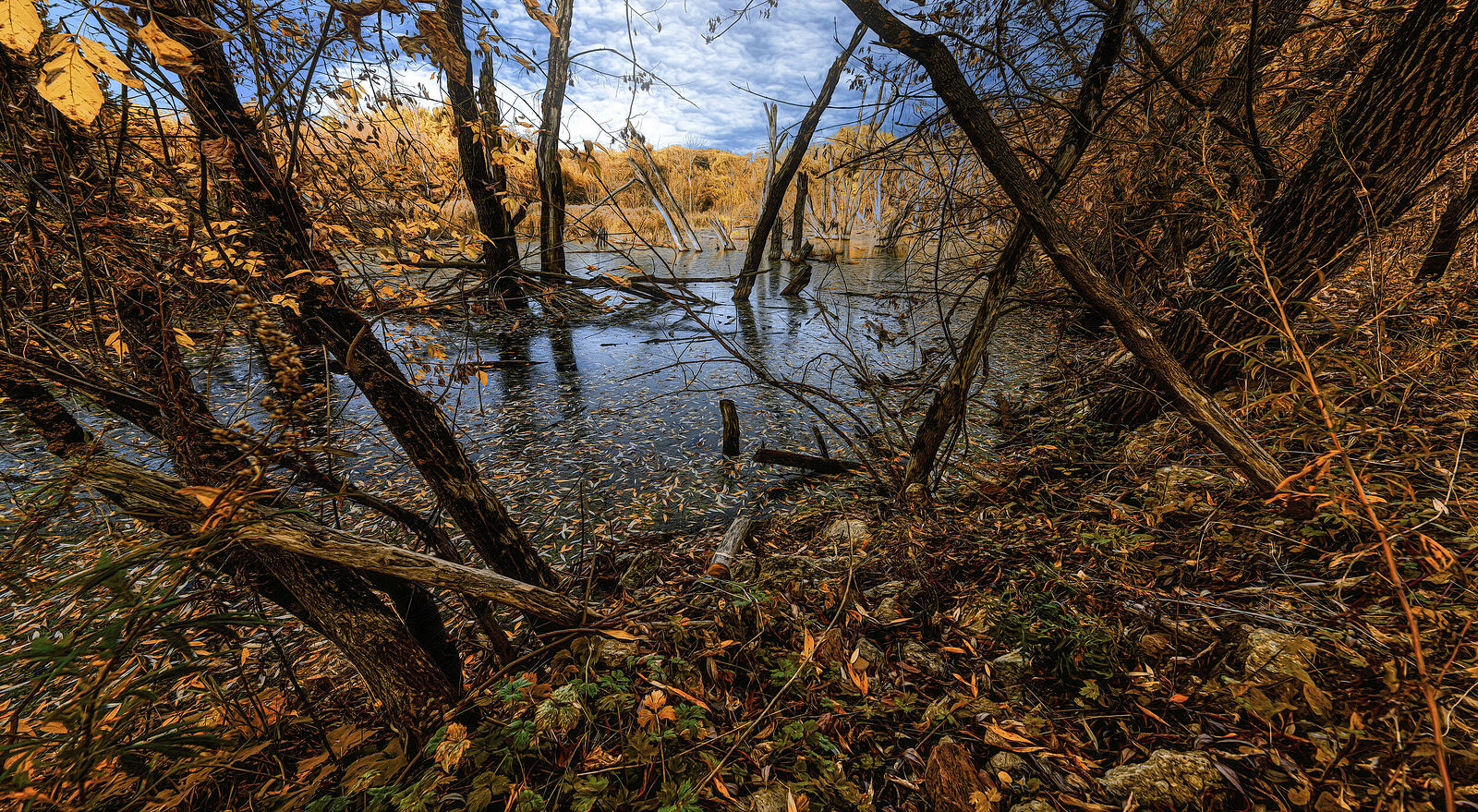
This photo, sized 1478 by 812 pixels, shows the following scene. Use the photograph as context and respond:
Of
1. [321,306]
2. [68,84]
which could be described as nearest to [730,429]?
[321,306]

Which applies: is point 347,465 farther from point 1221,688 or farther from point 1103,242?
point 1103,242

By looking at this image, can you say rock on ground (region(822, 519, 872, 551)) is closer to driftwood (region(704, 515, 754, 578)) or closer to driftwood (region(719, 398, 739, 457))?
driftwood (region(704, 515, 754, 578))

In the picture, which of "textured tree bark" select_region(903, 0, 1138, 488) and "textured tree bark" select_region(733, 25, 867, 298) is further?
"textured tree bark" select_region(733, 25, 867, 298)

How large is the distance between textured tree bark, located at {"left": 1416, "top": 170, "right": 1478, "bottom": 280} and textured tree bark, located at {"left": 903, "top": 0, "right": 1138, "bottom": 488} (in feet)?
7.61

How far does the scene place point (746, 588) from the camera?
258 cm

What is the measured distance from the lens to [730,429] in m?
5.22

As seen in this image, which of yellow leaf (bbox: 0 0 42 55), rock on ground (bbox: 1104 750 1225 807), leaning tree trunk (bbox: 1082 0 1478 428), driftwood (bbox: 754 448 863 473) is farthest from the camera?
driftwood (bbox: 754 448 863 473)

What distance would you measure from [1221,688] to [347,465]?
683 centimetres

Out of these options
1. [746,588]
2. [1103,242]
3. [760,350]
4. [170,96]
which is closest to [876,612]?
[746,588]

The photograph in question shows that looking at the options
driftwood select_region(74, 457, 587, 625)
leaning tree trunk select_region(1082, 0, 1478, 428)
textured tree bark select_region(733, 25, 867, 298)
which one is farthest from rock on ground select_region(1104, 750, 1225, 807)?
textured tree bark select_region(733, 25, 867, 298)

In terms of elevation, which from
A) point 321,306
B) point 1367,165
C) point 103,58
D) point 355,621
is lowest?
point 355,621

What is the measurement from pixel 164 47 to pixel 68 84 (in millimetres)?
303

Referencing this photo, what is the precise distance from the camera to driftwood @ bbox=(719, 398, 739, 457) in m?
5.19

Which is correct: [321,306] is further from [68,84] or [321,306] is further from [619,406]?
[619,406]
